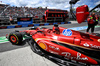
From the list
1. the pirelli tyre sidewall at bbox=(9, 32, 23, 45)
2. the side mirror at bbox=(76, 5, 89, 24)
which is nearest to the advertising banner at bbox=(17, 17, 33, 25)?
the pirelli tyre sidewall at bbox=(9, 32, 23, 45)

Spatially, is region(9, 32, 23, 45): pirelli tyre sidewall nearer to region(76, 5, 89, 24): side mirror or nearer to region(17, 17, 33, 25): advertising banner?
region(76, 5, 89, 24): side mirror

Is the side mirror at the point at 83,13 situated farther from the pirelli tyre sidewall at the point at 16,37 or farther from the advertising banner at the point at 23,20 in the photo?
the advertising banner at the point at 23,20

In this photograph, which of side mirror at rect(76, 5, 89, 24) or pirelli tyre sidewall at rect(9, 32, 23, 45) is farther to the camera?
pirelli tyre sidewall at rect(9, 32, 23, 45)

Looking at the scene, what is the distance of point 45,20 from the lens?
15789mm

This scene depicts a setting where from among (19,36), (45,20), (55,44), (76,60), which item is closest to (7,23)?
(45,20)

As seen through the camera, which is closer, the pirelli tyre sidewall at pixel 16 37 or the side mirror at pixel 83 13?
the side mirror at pixel 83 13

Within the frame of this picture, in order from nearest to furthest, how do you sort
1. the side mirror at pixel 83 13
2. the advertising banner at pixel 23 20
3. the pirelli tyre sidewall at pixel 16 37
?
the side mirror at pixel 83 13, the pirelli tyre sidewall at pixel 16 37, the advertising banner at pixel 23 20

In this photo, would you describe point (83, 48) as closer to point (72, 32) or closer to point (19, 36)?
point (72, 32)

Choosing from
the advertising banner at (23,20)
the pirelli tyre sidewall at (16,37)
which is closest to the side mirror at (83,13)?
the pirelli tyre sidewall at (16,37)

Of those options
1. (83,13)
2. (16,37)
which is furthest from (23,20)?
(83,13)

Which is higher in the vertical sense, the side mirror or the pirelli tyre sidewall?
the side mirror

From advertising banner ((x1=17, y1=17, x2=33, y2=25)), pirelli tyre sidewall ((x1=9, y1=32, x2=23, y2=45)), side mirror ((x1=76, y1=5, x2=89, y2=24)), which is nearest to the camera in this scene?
side mirror ((x1=76, y1=5, x2=89, y2=24))

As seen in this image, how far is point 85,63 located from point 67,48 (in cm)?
65

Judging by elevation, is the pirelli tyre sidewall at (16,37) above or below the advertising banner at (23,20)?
below
